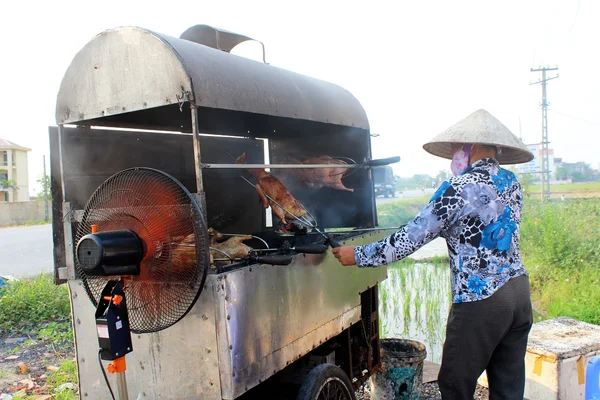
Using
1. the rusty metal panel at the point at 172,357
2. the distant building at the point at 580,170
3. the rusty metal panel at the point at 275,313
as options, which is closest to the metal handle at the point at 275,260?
the rusty metal panel at the point at 275,313

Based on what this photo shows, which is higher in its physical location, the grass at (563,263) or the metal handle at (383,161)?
the metal handle at (383,161)

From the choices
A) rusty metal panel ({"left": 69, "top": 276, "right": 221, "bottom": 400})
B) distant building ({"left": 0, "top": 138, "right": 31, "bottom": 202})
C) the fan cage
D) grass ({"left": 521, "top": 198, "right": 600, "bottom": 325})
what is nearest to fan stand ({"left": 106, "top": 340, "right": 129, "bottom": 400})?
the fan cage

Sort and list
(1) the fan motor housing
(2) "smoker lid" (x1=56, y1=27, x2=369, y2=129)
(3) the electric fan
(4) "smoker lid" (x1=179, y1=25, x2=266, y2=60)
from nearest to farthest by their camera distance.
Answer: (1) the fan motor housing < (3) the electric fan < (2) "smoker lid" (x1=56, y1=27, x2=369, y2=129) < (4) "smoker lid" (x1=179, y1=25, x2=266, y2=60)

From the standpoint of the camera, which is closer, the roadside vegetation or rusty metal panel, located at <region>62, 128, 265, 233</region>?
rusty metal panel, located at <region>62, 128, 265, 233</region>

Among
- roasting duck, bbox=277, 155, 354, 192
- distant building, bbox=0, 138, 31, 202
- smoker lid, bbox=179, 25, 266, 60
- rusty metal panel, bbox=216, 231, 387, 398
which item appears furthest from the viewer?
distant building, bbox=0, 138, 31, 202

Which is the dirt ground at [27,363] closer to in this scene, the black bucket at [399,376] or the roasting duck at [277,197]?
the roasting duck at [277,197]

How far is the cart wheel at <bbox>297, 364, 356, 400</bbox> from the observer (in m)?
2.61

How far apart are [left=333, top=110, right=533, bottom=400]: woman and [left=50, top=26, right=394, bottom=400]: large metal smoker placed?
26.0 inches

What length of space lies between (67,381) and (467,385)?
3.88 m

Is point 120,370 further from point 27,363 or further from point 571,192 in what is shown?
point 571,192

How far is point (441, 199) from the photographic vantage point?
8.03 feet

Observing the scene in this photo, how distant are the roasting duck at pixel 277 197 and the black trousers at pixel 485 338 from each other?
59.6 inches

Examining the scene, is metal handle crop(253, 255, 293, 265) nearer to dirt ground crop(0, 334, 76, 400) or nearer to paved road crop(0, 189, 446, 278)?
dirt ground crop(0, 334, 76, 400)

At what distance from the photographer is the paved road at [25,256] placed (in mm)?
9859
